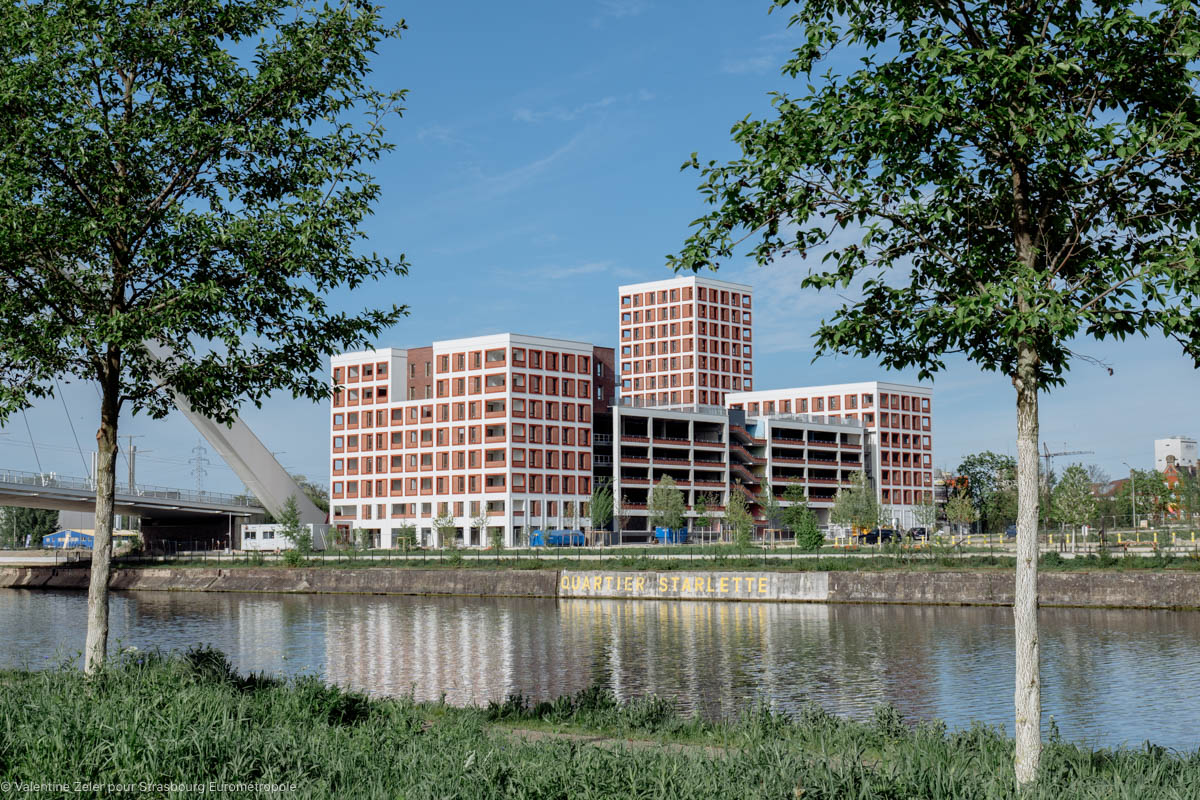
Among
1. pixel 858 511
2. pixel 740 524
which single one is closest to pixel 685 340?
pixel 858 511

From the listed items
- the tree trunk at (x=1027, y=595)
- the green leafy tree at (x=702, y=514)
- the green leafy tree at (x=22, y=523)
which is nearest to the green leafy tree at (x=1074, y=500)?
the green leafy tree at (x=702, y=514)

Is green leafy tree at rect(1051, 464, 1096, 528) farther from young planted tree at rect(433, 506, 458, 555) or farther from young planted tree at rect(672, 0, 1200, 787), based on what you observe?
young planted tree at rect(672, 0, 1200, 787)

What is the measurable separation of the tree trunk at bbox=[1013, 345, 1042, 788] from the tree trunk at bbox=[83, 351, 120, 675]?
13129 millimetres

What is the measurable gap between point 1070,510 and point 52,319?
72.6 m

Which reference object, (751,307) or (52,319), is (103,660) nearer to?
(52,319)

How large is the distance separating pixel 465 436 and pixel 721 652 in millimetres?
93404

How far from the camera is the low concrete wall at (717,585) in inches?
2041

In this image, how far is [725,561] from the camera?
6750 cm

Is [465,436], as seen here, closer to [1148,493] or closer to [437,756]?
[1148,493]

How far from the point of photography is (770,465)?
151 metres

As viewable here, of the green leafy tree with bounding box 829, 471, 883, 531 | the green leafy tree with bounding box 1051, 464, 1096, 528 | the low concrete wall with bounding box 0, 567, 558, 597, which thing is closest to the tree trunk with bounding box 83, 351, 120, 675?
the low concrete wall with bounding box 0, 567, 558, 597

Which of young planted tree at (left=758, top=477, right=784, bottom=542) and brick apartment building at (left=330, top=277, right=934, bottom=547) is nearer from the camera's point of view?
young planted tree at (left=758, top=477, right=784, bottom=542)

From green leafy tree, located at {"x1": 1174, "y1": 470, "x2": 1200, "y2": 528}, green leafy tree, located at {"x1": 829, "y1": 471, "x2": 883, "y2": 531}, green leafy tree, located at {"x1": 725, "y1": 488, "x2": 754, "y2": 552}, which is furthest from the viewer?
green leafy tree, located at {"x1": 1174, "y1": 470, "x2": 1200, "y2": 528}

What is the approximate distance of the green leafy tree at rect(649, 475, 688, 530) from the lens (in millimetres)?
117188
